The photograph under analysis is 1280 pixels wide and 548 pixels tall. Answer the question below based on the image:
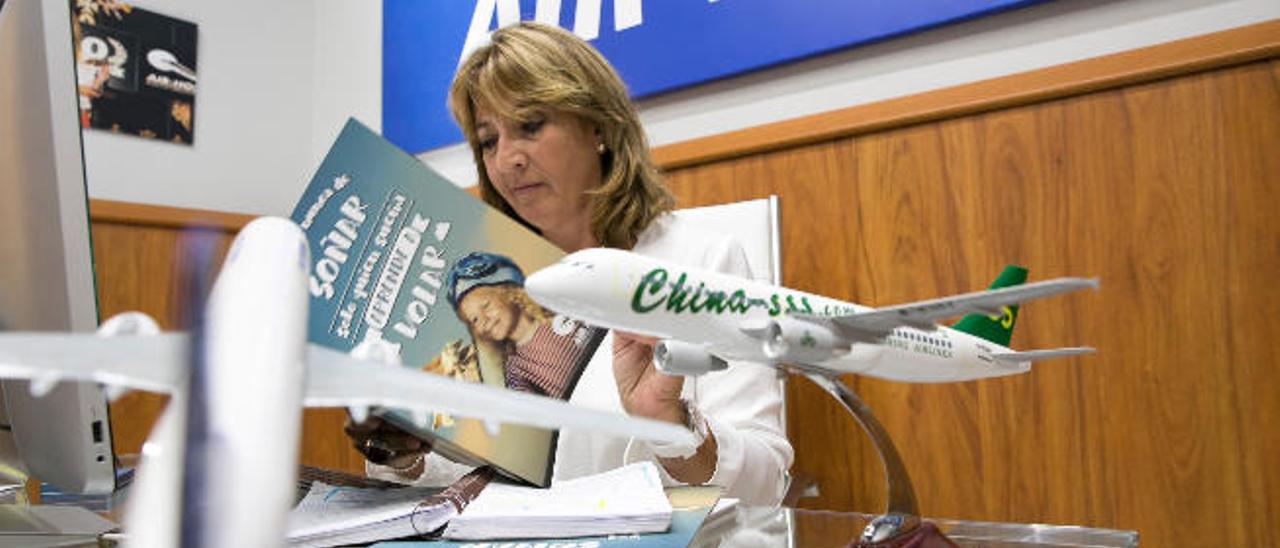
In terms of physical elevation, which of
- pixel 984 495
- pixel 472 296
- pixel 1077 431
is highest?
pixel 472 296

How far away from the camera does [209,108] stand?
232cm

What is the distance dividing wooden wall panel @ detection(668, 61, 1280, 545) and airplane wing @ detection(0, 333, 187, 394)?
1.24 m

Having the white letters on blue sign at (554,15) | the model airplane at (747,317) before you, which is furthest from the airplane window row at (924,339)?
the white letters on blue sign at (554,15)

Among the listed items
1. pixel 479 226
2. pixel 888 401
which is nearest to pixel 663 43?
pixel 888 401

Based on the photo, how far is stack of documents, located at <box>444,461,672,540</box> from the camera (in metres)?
0.54

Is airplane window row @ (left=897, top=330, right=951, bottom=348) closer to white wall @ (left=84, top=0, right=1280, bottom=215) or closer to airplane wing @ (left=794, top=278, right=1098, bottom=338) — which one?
airplane wing @ (left=794, top=278, right=1098, bottom=338)

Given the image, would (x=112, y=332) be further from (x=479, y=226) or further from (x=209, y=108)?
(x=209, y=108)

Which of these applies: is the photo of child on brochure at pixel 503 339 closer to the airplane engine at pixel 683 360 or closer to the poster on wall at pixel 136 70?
the airplane engine at pixel 683 360

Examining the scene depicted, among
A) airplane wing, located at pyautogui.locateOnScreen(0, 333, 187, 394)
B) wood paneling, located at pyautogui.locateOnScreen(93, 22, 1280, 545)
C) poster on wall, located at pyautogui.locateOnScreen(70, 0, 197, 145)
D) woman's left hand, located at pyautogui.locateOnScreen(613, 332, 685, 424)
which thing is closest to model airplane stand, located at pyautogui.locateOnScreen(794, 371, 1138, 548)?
woman's left hand, located at pyautogui.locateOnScreen(613, 332, 685, 424)

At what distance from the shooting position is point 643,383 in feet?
2.14

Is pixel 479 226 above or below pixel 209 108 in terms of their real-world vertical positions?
below

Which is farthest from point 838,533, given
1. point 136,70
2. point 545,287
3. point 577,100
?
point 136,70

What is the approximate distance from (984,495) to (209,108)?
2213 mm

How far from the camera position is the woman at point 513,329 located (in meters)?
0.64
